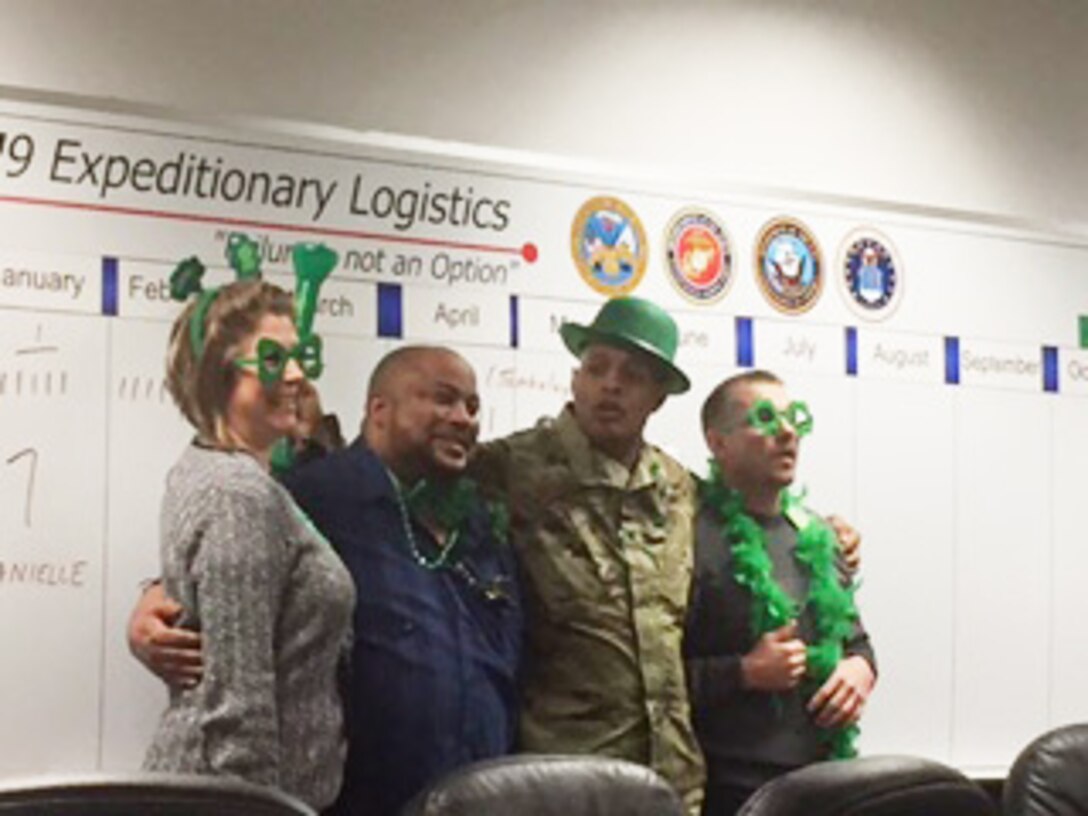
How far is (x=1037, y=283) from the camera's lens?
4055 millimetres

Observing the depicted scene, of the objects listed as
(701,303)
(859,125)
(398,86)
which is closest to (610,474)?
(701,303)

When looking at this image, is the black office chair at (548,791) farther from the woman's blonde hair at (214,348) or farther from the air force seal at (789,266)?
the air force seal at (789,266)

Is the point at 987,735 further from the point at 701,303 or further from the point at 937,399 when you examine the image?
the point at 701,303

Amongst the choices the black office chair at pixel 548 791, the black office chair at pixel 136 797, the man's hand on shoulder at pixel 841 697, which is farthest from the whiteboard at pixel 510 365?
the black office chair at pixel 136 797

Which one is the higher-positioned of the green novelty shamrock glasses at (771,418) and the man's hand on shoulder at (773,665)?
the green novelty shamrock glasses at (771,418)

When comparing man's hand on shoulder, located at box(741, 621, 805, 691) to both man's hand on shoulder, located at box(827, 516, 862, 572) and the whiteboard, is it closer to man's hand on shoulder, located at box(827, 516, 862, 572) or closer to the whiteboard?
man's hand on shoulder, located at box(827, 516, 862, 572)

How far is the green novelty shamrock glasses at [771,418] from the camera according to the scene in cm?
345

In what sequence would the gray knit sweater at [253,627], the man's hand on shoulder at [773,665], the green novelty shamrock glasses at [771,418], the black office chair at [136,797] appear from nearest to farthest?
the black office chair at [136,797] → the gray knit sweater at [253,627] → the man's hand on shoulder at [773,665] → the green novelty shamrock glasses at [771,418]

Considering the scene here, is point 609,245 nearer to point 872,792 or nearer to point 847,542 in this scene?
point 847,542

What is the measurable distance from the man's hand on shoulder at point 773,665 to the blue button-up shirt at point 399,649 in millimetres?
518

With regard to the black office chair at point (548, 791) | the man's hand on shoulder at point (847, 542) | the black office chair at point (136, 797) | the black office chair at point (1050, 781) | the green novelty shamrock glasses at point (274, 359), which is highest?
the green novelty shamrock glasses at point (274, 359)

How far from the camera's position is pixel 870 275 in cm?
383

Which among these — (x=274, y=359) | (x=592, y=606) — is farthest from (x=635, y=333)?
(x=274, y=359)

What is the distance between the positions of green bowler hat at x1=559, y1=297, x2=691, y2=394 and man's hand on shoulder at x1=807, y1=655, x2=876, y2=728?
652 millimetres
